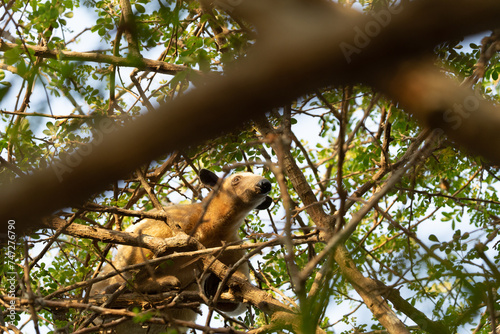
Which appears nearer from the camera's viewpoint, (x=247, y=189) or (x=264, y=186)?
(x=264, y=186)

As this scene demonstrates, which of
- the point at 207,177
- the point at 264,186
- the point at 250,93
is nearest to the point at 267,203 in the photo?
the point at 264,186

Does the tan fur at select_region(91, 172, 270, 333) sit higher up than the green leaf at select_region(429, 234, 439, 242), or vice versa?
the tan fur at select_region(91, 172, 270, 333)

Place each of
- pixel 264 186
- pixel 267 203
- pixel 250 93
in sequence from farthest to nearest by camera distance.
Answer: pixel 267 203, pixel 264 186, pixel 250 93

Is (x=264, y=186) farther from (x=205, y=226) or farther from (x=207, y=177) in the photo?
(x=205, y=226)

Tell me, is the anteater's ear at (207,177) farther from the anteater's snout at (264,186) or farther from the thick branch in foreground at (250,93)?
the thick branch in foreground at (250,93)

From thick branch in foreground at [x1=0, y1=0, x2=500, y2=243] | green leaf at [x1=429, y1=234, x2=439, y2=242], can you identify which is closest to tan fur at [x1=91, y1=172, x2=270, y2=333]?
green leaf at [x1=429, y1=234, x2=439, y2=242]

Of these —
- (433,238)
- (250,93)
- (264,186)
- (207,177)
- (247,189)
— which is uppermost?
(207,177)

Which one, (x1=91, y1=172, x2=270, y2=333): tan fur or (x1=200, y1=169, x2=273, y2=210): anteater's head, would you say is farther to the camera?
(x1=200, y1=169, x2=273, y2=210): anteater's head

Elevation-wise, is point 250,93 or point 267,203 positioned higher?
point 267,203

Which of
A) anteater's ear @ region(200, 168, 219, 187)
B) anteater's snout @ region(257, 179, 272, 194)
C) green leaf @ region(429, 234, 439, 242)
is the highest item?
anteater's ear @ region(200, 168, 219, 187)

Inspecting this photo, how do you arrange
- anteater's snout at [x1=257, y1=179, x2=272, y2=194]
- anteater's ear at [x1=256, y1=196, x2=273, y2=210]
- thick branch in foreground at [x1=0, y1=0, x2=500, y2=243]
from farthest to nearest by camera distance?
anteater's ear at [x1=256, y1=196, x2=273, y2=210] → anteater's snout at [x1=257, y1=179, x2=272, y2=194] → thick branch in foreground at [x1=0, y1=0, x2=500, y2=243]

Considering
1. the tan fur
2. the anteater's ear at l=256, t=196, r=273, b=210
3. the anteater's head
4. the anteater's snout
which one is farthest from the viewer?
the anteater's ear at l=256, t=196, r=273, b=210

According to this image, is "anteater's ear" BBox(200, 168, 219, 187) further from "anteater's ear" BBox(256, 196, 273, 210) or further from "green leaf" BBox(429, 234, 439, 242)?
"green leaf" BBox(429, 234, 439, 242)

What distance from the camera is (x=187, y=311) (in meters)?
6.09
